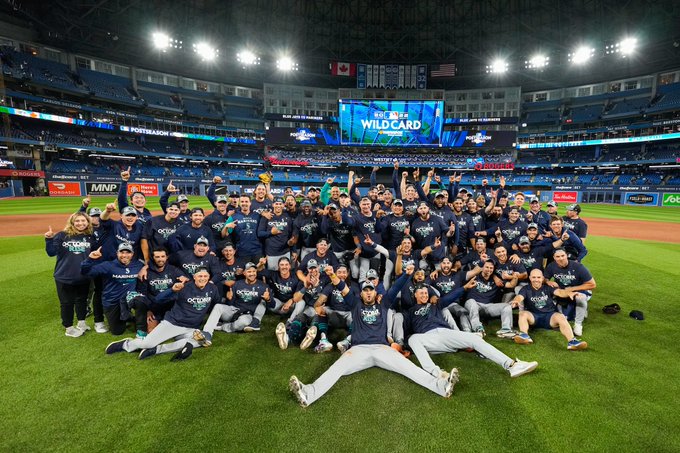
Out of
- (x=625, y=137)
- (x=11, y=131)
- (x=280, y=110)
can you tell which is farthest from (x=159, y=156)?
(x=625, y=137)

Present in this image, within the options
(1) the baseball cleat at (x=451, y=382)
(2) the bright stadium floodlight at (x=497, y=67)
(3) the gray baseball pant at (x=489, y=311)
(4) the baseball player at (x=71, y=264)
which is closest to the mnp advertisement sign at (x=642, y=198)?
(2) the bright stadium floodlight at (x=497, y=67)

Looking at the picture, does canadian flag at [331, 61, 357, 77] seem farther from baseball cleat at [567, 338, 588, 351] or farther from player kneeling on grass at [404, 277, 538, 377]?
baseball cleat at [567, 338, 588, 351]

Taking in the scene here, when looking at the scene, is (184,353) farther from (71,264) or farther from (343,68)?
(343,68)

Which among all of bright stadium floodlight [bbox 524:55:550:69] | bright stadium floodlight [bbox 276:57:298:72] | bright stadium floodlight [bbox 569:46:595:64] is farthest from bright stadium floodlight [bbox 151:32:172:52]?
bright stadium floodlight [bbox 569:46:595:64]

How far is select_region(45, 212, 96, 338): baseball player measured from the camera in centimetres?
614

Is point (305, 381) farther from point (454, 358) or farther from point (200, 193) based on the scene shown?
point (200, 193)

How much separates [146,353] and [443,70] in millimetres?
61811

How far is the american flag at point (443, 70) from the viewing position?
55062mm

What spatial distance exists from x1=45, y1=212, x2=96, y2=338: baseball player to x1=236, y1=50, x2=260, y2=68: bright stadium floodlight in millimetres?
56362

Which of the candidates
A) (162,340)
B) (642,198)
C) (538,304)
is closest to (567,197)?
(642,198)

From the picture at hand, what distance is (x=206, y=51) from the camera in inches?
2019

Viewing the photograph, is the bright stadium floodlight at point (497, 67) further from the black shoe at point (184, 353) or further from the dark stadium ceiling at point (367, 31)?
the black shoe at point (184, 353)

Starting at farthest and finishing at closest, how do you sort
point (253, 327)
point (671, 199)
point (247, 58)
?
point (247, 58) < point (671, 199) < point (253, 327)

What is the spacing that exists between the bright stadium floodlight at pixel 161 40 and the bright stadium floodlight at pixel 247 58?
1114 cm
